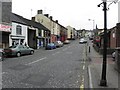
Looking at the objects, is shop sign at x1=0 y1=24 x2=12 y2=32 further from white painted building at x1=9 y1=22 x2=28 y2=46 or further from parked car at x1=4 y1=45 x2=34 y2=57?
parked car at x1=4 y1=45 x2=34 y2=57

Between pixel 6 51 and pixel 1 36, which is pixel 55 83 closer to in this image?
pixel 6 51

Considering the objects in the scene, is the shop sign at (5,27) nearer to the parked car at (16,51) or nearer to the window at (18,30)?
the window at (18,30)

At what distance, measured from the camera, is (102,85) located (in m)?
10.2

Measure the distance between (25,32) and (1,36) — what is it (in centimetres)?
1045

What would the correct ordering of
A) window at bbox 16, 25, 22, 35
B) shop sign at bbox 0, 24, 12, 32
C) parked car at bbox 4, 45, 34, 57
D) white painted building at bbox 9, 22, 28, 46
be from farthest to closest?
1. window at bbox 16, 25, 22, 35
2. white painted building at bbox 9, 22, 28, 46
3. shop sign at bbox 0, 24, 12, 32
4. parked car at bbox 4, 45, 34, 57

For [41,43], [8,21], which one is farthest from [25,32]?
[41,43]

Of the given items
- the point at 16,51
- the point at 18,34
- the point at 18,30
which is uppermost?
the point at 18,30

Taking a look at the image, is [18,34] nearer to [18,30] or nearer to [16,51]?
[18,30]

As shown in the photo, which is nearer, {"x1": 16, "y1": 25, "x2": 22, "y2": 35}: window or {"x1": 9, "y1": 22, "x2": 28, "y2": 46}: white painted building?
{"x1": 9, "y1": 22, "x2": 28, "y2": 46}: white painted building

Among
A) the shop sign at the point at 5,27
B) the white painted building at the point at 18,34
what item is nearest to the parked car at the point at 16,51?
the shop sign at the point at 5,27

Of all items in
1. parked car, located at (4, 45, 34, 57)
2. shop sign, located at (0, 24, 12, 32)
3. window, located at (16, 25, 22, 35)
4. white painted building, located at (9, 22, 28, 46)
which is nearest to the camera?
parked car, located at (4, 45, 34, 57)

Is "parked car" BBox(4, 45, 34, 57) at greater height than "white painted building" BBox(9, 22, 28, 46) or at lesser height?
lesser

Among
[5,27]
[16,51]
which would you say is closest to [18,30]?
[5,27]

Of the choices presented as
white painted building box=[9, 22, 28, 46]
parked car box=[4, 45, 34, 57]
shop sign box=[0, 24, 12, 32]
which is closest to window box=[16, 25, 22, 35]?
white painted building box=[9, 22, 28, 46]
